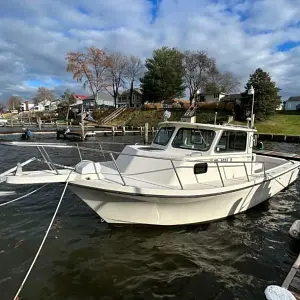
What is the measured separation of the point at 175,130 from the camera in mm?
8148

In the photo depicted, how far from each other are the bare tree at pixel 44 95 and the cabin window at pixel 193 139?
382 feet

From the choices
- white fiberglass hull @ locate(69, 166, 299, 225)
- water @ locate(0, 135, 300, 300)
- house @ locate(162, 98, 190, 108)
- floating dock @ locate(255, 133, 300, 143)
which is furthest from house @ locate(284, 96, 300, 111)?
white fiberglass hull @ locate(69, 166, 299, 225)

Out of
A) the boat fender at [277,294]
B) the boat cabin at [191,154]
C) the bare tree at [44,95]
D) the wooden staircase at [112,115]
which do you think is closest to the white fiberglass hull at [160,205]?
the boat cabin at [191,154]

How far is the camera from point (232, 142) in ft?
27.0

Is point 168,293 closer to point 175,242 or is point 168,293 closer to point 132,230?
point 175,242

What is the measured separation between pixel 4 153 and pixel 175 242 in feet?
57.1

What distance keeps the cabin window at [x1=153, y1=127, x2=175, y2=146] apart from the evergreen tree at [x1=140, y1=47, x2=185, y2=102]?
51.9 meters

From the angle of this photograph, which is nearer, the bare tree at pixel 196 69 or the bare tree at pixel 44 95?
the bare tree at pixel 196 69

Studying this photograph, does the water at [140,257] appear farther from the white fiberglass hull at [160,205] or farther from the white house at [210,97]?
the white house at [210,97]

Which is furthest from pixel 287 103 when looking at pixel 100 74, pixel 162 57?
pixel 100 74

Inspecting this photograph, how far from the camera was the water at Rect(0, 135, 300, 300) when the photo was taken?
4.85 metres

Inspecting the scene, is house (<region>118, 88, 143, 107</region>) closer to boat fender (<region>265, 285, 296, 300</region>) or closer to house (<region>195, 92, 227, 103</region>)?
house (<region>195, 92, 227, 103</region>)

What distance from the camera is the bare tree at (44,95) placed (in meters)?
112

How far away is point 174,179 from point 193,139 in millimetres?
1783
